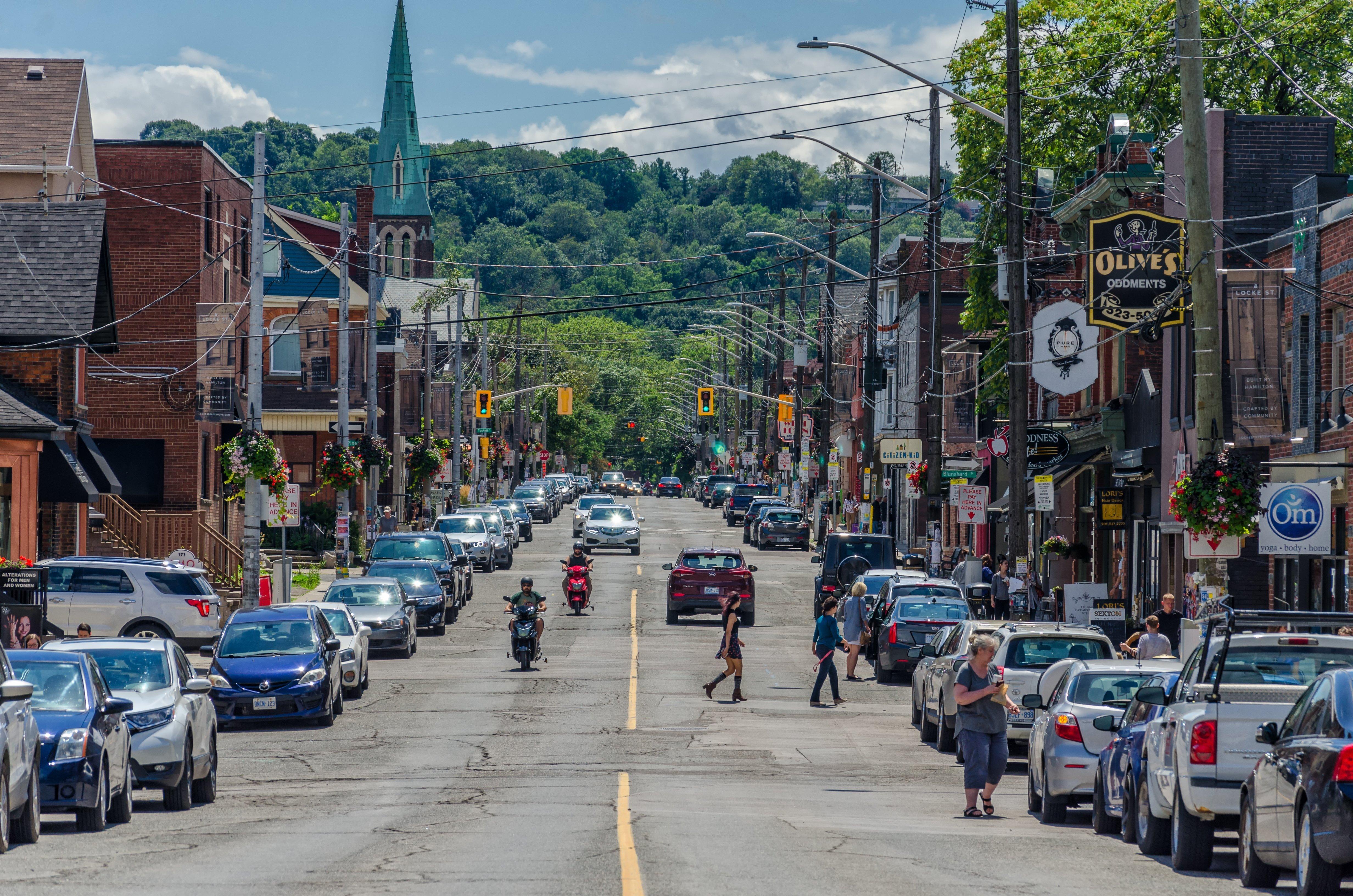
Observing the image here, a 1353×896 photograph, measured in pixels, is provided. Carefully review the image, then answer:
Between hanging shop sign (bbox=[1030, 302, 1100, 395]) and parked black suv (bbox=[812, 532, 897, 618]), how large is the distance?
618 cm

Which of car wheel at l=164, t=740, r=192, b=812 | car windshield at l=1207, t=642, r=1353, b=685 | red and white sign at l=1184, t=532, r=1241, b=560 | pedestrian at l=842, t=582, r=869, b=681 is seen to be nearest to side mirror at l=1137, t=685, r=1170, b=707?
car windshield at l=1207, t=642, r=1353, b=685

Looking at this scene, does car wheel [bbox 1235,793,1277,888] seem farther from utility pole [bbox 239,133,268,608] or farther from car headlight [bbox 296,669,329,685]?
utility pole [bbox 239,133,268,608]

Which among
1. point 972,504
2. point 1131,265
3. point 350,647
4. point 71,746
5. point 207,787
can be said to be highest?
point 1131,265

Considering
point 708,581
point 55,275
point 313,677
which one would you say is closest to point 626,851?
point 313,677

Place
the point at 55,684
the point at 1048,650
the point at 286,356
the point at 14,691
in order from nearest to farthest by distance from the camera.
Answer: the point at 14,691 → the point at 55,684 → the point at 1048,650 → the point at 286,356

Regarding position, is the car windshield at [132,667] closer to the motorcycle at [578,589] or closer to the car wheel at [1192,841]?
the car wheel at [1192,841]

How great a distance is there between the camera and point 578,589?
42.9 metres

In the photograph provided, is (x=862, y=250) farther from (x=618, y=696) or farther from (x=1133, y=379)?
(x=618, y=696)

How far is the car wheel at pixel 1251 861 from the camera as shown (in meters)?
12.0

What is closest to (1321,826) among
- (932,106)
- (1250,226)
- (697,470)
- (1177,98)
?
(1250,226)

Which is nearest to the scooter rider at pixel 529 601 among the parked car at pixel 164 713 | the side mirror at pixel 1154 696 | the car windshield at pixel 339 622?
the car windshield at pixel 339 622

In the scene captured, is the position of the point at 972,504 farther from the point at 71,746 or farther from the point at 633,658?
the point at 71,746

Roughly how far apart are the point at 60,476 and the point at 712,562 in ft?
48.2

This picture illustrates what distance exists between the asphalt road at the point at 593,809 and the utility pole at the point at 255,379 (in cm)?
311
